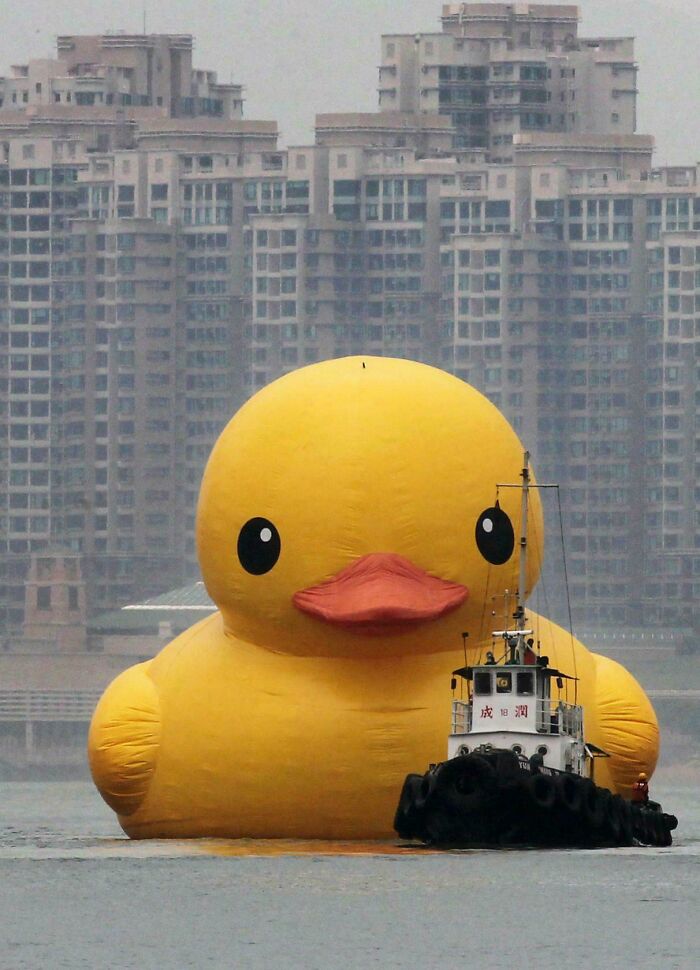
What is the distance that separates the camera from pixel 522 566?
25391 millimetres

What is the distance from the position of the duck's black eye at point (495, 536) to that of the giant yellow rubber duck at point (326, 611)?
1 cm

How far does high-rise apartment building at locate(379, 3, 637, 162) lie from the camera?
109938 mm

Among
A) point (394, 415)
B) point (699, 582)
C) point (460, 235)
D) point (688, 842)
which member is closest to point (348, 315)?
point (460, 235)

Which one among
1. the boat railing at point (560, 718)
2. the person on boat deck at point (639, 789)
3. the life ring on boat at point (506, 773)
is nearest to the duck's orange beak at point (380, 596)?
the boat railing at point (560, 718)

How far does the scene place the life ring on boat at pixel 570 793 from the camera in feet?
80.1

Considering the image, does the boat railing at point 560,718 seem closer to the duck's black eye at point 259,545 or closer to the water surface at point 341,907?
the water surface at point 341,907

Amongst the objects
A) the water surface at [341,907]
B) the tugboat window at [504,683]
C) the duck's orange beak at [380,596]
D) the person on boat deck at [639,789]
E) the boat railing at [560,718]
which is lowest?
the water surface at [341,907]

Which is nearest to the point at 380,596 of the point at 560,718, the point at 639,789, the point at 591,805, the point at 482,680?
the point at 482,680

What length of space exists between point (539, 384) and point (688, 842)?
221 feet

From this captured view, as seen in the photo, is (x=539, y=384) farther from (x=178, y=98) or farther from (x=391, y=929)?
(x=391, y=929)

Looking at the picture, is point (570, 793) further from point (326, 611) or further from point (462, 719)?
point (326, 611)

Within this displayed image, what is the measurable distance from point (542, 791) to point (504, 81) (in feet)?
289

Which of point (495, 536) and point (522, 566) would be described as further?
point (522, 566)

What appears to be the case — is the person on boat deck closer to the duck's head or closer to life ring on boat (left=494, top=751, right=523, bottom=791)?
the duck's head
